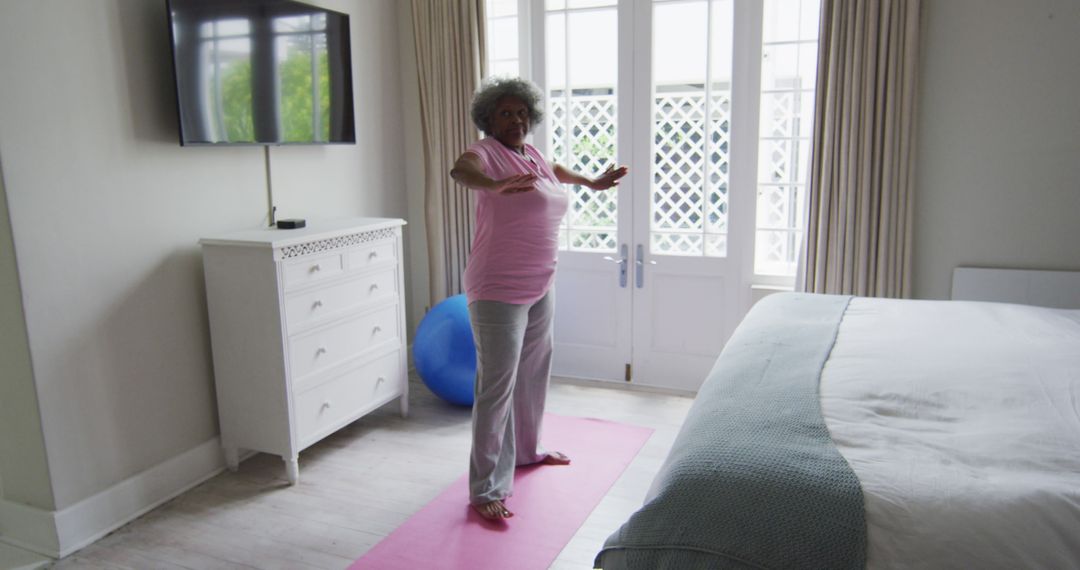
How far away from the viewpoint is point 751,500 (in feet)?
4.53

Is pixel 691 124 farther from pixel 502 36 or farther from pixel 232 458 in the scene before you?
pixel 232 458

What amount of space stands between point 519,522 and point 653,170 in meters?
2.02

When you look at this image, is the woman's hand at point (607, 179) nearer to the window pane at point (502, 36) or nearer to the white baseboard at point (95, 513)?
the window pane at point (502, 36)

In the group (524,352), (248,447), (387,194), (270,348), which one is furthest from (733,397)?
(387,194)

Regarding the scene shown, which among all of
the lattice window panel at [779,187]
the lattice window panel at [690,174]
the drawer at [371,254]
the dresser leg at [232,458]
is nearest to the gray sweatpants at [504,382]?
the drawer at [371,254]

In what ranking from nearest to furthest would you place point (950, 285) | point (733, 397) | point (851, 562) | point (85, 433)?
1. point (851, 562)
2. point (733, 397)
3. point (85, 433)
4. point (950, 285)

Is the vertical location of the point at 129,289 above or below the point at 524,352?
above

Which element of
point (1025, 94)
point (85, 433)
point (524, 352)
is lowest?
point (85, 433)

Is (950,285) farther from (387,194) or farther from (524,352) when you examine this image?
(387,194)

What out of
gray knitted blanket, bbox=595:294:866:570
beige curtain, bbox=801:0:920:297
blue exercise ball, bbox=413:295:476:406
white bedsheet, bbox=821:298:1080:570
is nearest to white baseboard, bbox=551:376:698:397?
blue exercise ball, bbox=413:295:476:406

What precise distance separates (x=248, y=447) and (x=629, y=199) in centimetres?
219

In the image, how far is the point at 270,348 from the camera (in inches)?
113

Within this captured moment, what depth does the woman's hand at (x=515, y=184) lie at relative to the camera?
229 cm

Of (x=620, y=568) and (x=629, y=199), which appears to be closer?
(x=620, y=568)
